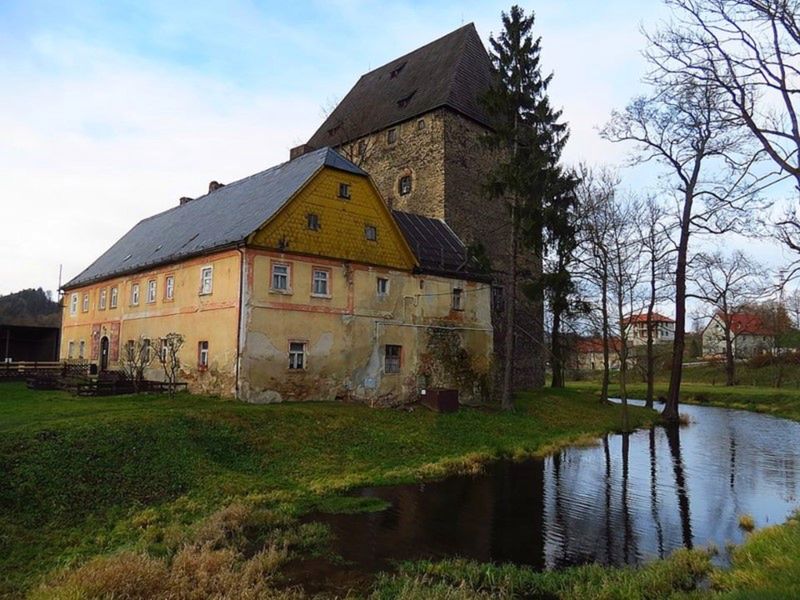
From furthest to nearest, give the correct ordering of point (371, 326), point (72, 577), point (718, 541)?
point (371, 326), point (718, 541), point (72, 577)

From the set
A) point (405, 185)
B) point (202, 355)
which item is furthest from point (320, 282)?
point (405, 185)

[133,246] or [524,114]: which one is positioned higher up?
[524,114]

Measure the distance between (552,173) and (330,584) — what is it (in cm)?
1911

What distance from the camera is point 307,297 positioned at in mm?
20766

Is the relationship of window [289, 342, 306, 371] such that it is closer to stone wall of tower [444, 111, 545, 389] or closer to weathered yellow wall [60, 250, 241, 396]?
weathered yellow wall [60, 250, 241, 396]

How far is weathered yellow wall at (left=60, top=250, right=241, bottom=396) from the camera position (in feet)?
63.9

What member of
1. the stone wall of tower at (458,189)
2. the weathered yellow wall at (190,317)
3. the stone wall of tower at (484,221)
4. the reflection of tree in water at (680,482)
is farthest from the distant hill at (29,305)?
the reflection of tree in water at (680,482)

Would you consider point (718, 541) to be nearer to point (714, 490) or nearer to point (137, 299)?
point (714, 490)

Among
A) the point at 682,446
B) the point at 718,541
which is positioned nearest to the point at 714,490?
the point at 718,541

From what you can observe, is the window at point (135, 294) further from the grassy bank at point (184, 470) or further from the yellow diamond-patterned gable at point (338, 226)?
the yellow diamond-patterned gable at point (338, 226)

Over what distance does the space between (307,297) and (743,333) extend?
136 ft

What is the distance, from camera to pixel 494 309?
28875mm

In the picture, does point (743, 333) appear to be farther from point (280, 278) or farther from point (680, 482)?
point (280, 278)

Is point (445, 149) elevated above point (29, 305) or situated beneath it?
elevated above
